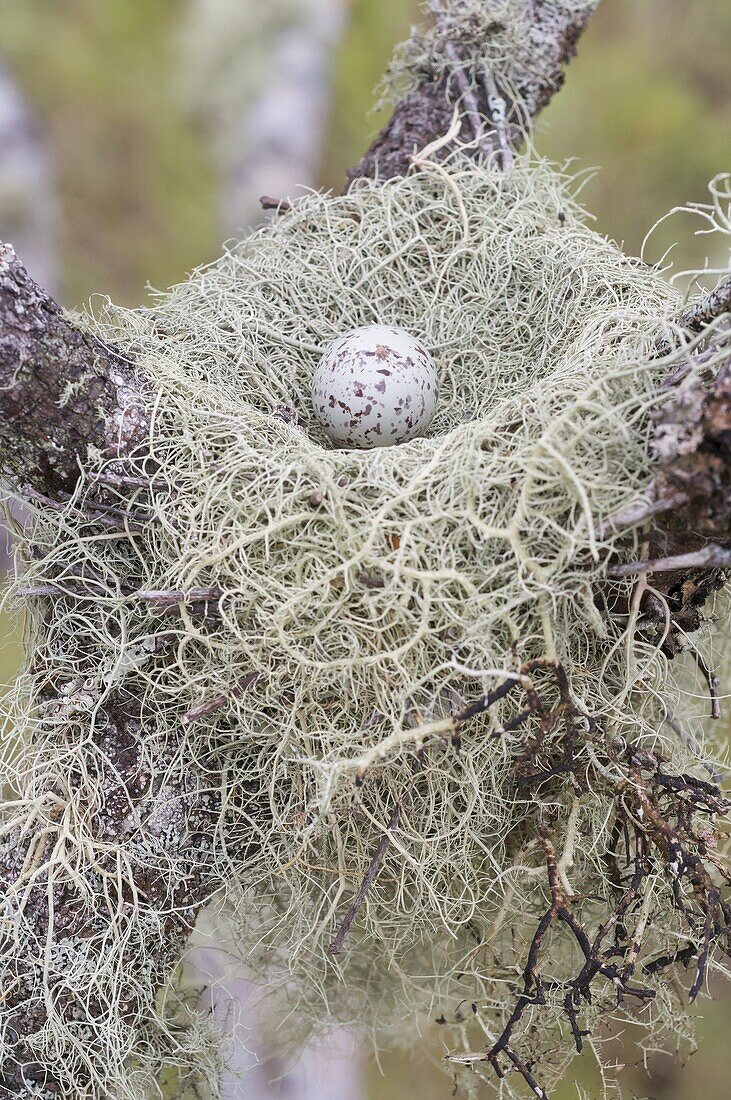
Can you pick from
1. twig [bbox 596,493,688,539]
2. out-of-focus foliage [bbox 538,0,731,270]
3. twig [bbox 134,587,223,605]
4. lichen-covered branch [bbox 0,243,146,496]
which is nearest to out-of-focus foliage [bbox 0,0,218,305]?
out-of-focus foliage [bbox 538,0,731,270]

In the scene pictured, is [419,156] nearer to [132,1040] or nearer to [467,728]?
[467,728]

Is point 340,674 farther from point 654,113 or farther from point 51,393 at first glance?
point 654,113

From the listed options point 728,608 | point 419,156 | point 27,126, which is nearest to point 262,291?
point 419,156

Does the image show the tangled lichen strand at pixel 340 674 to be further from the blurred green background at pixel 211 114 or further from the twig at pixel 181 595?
the blurred green background at pixel 211 114

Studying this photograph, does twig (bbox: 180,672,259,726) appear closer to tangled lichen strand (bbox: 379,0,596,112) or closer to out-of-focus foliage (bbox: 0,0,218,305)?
tangled lichen strand (bbox: 379,0,596,112)

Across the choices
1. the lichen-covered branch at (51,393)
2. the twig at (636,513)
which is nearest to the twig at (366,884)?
the twig at (636,513)

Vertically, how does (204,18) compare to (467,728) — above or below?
above

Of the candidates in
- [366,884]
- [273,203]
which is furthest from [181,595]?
[273,203]
